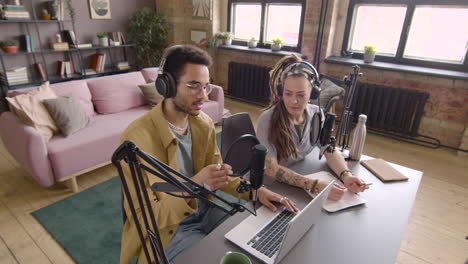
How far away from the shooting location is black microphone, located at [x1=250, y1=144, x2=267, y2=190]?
0.65 m

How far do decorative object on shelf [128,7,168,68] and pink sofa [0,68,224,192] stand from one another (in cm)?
187

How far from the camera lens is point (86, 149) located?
2520 millimetres

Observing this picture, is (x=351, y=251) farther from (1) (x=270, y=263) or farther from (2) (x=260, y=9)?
(2) (x=260, y=9)

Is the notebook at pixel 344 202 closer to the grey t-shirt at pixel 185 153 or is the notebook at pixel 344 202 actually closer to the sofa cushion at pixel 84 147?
the grey t-shirt at pixel 185 153

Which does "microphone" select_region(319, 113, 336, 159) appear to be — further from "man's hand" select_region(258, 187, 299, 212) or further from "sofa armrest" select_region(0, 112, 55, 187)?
"sofa armrest" select_region(0, 112, 55, 187)

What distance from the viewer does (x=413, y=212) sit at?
2400 mm

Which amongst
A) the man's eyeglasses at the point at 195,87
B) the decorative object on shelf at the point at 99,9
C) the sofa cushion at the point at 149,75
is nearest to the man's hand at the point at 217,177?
the man's eyeglasses at the point at 195,87

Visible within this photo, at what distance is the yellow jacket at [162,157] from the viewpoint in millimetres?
1032

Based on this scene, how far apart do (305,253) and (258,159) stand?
466 millimetres

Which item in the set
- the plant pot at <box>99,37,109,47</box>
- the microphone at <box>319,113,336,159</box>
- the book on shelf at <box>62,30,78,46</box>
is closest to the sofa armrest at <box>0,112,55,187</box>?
the microphone at <box>319,113,336,159</box>

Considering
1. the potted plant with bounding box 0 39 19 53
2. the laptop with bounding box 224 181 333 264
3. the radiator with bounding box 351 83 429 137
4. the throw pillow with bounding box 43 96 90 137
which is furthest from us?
the potted plant with bounding box 0 39 19 53

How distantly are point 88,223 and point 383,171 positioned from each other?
204 centimetres

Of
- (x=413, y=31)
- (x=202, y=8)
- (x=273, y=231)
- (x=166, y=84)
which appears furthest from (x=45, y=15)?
(x=413, y=31)

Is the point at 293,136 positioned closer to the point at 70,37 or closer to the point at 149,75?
the point at 149,75
